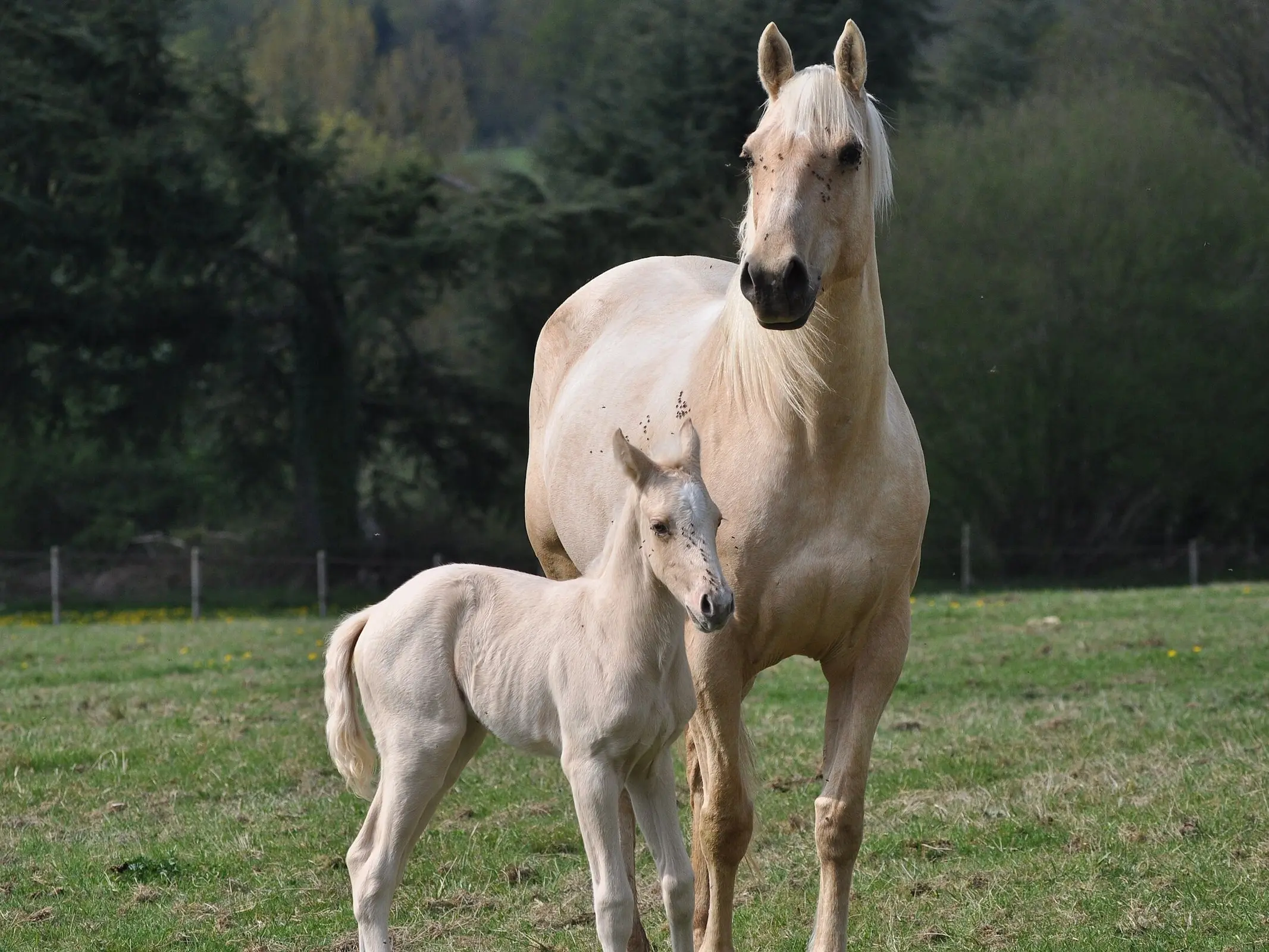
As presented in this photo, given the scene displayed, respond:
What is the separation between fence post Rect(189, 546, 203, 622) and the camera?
18.6 meters

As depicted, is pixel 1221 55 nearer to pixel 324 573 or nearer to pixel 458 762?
pixel 324 573

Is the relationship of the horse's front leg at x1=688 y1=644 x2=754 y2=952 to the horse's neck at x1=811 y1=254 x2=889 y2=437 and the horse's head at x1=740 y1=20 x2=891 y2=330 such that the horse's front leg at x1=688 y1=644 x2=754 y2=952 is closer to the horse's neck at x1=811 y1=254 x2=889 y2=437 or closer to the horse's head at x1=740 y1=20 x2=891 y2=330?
the horse's neck at x1=811 y1=254 x2=889 y2=437

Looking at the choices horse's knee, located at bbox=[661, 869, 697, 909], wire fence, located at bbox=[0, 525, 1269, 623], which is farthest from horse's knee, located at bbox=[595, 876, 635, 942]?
wire fence, located at bbox=[0, 525, 1269, 623]

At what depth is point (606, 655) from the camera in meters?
4.03

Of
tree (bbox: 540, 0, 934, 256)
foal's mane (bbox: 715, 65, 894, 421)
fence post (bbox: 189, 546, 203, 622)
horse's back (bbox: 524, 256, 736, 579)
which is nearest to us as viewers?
foal's mane (bbox: 715, 65, 894, 421)

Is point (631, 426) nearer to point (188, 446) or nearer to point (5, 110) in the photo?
point (5, 110)

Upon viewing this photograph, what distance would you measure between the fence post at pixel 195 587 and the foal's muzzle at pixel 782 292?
15264 millimetres

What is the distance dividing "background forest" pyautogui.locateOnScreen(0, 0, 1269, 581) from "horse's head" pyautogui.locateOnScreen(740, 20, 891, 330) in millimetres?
18226

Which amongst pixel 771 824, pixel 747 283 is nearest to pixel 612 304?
pixel 771 824

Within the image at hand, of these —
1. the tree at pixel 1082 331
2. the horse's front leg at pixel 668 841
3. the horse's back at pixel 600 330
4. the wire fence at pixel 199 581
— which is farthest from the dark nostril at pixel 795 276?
the tree at pixel 1082 331

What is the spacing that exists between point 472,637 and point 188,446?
71.4 ft

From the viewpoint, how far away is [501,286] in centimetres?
2475

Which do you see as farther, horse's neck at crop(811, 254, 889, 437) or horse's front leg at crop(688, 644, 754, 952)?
horse's front leg at crop(688, 644, 754, 952)

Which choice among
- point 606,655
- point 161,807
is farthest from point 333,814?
point 606,655
